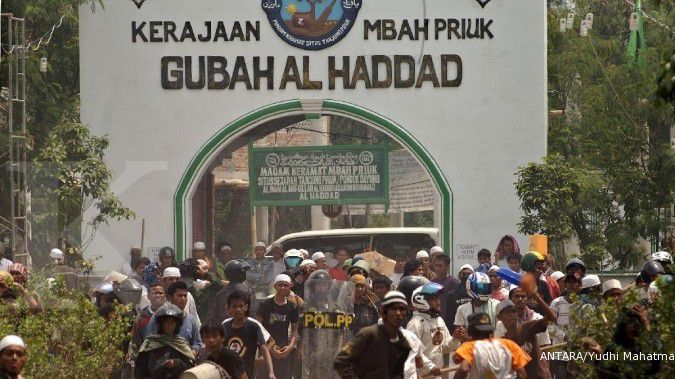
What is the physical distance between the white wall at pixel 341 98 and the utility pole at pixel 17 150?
2.05 m

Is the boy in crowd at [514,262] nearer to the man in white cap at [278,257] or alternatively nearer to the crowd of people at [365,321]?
the crowd of people at [365,321]

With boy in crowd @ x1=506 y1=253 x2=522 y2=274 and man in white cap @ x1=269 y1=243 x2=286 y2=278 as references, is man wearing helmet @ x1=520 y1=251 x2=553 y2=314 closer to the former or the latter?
boy in crowd @ x1=506 y1=253 x2=522 y2=274

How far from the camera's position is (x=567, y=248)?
108 feet

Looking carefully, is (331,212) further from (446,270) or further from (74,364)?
(74,364)

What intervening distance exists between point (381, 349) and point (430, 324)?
3.02 metres

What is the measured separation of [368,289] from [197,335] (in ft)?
10.4

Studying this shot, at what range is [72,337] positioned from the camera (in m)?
14.3

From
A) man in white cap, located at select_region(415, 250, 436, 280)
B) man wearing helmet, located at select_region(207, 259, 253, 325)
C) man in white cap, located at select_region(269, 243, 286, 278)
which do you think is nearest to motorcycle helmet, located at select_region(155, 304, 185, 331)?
man wearing helmet, located at select_region(207, 259, 253, 325)

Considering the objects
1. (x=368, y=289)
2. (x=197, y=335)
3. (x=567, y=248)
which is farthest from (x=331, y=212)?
(x=197, y=335)

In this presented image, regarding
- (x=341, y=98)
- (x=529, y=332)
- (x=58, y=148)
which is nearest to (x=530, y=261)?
(x=529, y=332)

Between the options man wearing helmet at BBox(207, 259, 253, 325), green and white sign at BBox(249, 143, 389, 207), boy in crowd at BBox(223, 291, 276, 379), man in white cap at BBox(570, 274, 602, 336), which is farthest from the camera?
green and white sign at BBox(249, 143, 389, 207)

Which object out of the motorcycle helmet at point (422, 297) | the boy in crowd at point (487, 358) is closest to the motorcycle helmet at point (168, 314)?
the motorcycle helmet at point (422, 297)

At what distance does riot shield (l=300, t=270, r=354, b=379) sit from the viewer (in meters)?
16.5

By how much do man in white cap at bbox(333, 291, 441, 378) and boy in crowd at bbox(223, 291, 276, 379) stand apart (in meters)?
2.69
